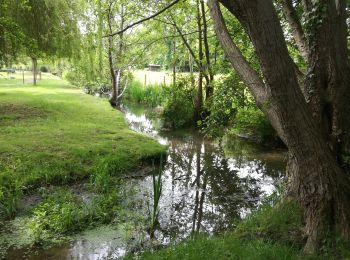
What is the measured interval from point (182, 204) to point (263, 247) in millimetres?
3064

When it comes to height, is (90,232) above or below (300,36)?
below

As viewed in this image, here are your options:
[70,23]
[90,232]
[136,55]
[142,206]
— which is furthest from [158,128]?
[90,232]

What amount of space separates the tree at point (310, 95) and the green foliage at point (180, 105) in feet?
35.8

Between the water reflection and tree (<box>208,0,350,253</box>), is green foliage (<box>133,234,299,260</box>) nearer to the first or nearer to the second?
tree (<box>208,0,350,253</box>)

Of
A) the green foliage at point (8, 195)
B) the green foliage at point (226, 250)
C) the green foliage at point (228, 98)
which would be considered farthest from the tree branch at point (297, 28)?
the green foliage at point (8, 195)

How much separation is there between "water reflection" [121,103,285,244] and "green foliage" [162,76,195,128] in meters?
2.25

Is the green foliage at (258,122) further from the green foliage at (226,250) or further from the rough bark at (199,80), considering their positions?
the green foliage at (226,250)

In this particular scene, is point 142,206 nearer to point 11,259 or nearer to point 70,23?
point 11,259

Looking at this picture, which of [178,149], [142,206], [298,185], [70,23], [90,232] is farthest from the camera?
[70,23]

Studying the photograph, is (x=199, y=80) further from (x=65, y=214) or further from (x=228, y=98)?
(x=65, y=214)

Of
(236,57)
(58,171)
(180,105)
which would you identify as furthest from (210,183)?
(180,105)

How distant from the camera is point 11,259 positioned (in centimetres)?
485

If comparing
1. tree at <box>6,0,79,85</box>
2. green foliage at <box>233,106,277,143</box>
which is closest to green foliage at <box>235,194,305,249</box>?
green foliage at <box>233,106,277,143</box>

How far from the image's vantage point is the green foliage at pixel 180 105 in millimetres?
15656
